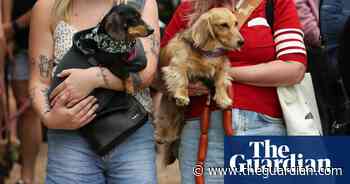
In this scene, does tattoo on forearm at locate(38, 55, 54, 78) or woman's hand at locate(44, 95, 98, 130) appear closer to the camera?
woman's hand at locate(44, 95, 98, 130)

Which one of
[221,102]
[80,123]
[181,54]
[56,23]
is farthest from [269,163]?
[56,23]

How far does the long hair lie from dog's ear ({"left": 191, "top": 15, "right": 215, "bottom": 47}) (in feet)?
0.31

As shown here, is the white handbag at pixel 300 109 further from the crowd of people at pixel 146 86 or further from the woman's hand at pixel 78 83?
the woman's hand at pixel 78 83

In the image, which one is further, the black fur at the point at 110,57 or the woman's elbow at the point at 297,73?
the woman's elbow at the point at 297,73

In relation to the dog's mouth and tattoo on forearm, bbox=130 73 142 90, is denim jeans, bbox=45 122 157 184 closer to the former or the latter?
tattoo on forearm, bbox=130 73 142 90

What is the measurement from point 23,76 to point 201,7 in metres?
2.69

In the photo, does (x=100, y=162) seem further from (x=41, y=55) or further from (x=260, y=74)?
(x=260, y=74)

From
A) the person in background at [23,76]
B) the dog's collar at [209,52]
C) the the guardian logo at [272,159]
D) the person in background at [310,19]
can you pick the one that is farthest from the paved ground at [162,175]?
the dog's collar at [209,52]

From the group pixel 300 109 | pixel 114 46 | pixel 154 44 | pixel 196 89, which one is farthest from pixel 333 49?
pixel 114 46

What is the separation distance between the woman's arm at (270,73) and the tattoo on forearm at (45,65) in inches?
32.8

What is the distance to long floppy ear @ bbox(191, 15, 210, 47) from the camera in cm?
364

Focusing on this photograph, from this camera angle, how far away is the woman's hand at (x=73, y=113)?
3479 millimetres

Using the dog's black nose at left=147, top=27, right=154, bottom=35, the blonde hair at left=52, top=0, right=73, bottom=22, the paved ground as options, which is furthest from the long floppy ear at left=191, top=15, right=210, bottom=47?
the paved ground

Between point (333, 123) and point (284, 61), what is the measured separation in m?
0.76
